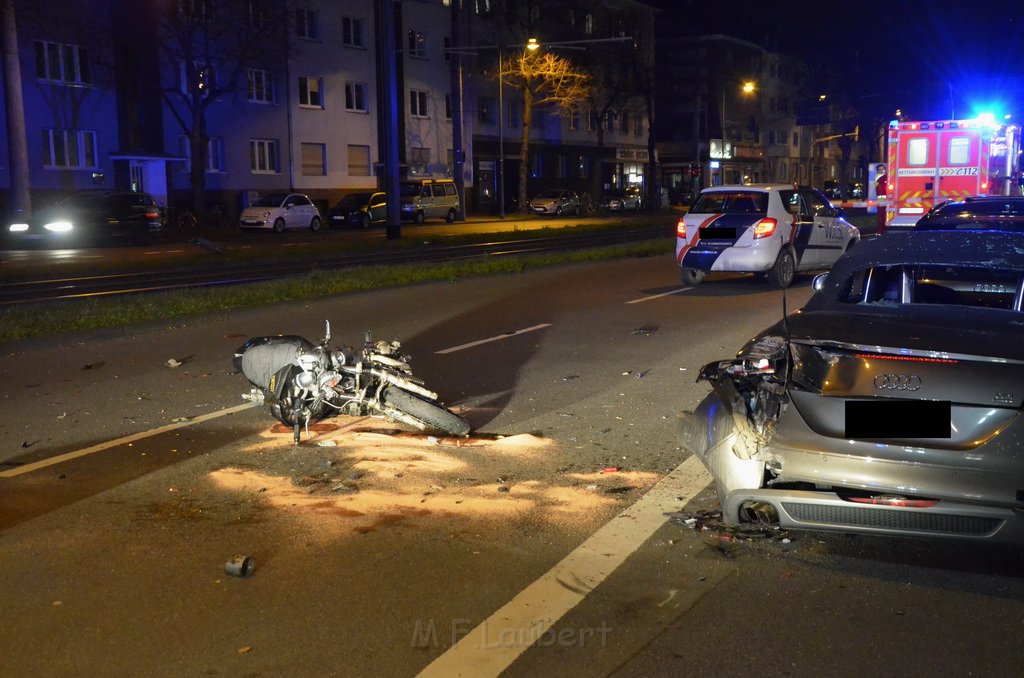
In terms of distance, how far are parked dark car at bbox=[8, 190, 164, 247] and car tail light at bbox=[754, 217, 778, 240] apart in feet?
74.7

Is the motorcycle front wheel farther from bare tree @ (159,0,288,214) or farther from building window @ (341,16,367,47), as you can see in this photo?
building window @ (341,16,367,47)

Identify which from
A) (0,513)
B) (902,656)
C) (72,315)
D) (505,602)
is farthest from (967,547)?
(72,315)

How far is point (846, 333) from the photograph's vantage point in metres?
4.96

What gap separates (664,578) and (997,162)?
73.9 feet

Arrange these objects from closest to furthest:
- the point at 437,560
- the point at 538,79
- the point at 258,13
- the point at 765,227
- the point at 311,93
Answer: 1. the point at 437,560
2. the point at 765,227
3. the point at 258,13
4. the point at 311,93
5. the point at 538,79

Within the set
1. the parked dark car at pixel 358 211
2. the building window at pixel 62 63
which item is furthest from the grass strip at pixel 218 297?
the building window at pixel 62 63

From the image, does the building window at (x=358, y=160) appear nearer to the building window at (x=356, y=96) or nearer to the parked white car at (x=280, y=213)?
the building window at (x=356, y=96)

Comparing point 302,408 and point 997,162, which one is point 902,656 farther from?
point 997,162

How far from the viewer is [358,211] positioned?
44125mm

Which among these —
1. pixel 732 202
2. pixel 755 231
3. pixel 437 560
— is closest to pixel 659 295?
pixel 755 231

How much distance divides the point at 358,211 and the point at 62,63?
502 inches

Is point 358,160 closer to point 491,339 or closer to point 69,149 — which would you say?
point 69,149

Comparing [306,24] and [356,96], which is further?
[356,96]

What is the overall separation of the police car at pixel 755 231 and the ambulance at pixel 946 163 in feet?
26.4
